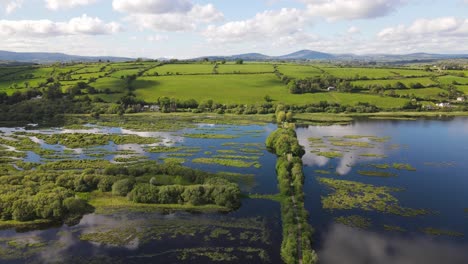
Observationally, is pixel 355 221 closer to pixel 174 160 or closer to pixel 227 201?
pixel 227 201

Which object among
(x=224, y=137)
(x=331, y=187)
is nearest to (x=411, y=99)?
(x=224, y=137)

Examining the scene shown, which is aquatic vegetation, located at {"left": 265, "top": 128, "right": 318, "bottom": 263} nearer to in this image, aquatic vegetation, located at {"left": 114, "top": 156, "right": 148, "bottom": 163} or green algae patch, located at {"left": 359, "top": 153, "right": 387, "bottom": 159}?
green algae patch, located at {"left": 359, "top": 153, "right": 387, "bottom": 159}

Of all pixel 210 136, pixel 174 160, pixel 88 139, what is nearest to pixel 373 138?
pixel 210 136

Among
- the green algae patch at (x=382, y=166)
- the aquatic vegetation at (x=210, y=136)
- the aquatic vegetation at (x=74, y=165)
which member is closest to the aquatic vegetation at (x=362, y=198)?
the green algae patch at (x=382, y=166)

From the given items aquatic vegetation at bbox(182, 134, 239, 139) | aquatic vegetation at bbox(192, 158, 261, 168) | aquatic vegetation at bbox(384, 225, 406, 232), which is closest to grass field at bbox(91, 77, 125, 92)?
aquatic vegetation at bbox(182, 134, 239, 139)

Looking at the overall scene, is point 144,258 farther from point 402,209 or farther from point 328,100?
point 328,100

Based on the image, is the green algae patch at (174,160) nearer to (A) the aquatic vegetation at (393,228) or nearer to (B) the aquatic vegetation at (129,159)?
(B) the aquatic vegetation at (129,159)
